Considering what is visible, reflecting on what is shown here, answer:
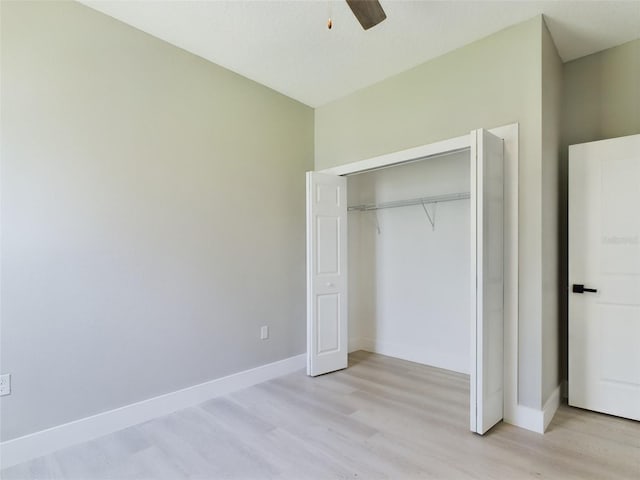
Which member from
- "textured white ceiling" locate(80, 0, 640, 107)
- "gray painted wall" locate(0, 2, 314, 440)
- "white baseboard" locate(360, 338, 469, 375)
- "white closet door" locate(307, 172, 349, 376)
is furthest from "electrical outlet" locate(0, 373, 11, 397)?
"white baseboard" locate(360, 338, 469, 375)

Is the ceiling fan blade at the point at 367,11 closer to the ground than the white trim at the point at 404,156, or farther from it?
farther from it

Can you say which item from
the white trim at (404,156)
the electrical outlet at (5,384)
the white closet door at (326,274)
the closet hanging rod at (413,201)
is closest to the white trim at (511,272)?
the white trim at (404,156)

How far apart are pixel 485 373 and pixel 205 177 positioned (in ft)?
8.92

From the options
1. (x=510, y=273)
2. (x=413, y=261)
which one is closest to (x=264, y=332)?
(x=413, y=261)

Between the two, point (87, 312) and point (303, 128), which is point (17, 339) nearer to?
point (87, 312)

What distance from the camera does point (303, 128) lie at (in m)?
4.01

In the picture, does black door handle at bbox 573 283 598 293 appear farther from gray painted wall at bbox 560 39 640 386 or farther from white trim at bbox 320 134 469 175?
white trim at bbox 320 134 469 175

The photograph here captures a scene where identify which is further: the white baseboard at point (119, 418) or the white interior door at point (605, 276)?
the white interior door at point (605, 276)

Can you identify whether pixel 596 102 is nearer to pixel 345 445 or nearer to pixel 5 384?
pixel 345 445

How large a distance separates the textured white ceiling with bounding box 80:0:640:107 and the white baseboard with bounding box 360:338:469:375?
119 inches

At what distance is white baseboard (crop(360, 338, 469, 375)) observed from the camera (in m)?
3.65

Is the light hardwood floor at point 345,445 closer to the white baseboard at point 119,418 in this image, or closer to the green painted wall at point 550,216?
the white baseboard at point 119,418

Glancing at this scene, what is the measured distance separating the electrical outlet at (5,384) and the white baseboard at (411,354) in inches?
137

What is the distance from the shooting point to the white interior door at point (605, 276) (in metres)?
2.55
